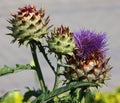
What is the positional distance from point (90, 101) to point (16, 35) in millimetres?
1401

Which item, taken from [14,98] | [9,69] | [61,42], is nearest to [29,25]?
[61,42]

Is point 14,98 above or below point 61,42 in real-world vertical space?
below

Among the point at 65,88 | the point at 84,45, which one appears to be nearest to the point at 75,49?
the point at 84,45

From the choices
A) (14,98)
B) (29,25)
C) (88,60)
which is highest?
(29,25)

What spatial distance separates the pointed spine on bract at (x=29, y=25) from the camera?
3781mm

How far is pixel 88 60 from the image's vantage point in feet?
12.9

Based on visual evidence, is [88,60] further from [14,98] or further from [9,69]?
[14,98]

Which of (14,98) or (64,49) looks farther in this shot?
(64,49)

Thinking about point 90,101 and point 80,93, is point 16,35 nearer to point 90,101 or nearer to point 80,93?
point 80,93

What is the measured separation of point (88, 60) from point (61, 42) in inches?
13.4

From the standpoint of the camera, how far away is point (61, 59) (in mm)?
3814

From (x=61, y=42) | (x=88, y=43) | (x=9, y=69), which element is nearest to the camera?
(x=9, y=69)

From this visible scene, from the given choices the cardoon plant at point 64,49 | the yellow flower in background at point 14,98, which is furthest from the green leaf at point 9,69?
the yellow flower in background at point 14,98

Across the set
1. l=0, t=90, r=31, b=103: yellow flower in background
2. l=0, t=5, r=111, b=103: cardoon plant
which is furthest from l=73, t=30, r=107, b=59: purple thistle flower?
l=0, t=90, r=31, b=103: yellow flower in background
